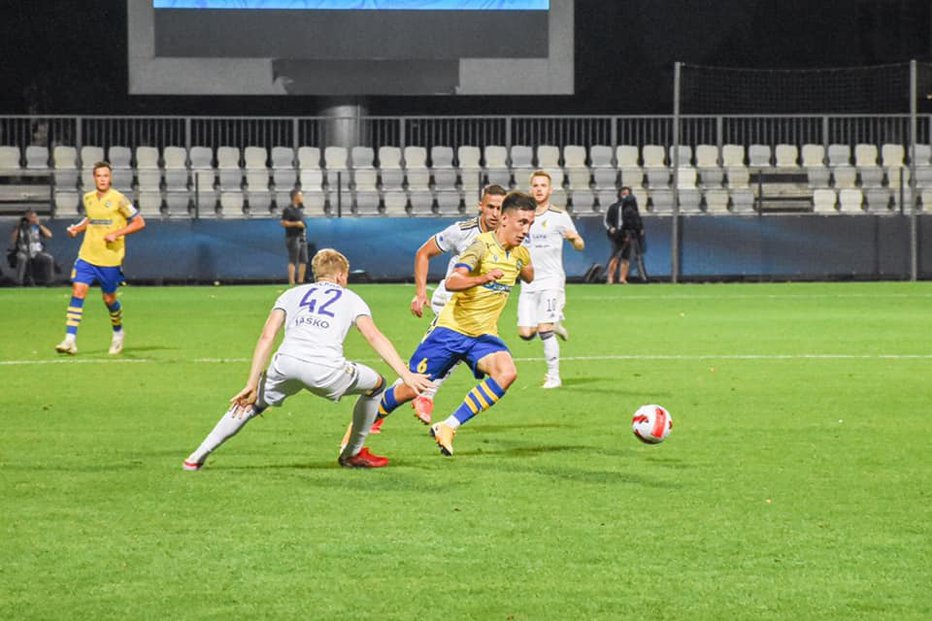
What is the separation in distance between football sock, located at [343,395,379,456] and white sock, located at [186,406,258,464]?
2.31 ft

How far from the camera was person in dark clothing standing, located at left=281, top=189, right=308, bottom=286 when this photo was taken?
113ft

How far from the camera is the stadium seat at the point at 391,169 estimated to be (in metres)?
37.2

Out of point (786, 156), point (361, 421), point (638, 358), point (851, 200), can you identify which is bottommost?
point (638, 358)

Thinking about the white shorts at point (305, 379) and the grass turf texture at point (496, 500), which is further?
the white shorts at point (305, 379)

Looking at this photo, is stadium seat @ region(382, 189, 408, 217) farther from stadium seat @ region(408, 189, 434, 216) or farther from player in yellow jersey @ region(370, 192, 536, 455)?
player in yellow jersey @ region(370, 192, 536, 455)

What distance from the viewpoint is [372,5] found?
3484 centimetres

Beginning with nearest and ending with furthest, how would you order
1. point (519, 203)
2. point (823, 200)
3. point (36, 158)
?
point (519, 203), point (36, 158), point (823, 200)

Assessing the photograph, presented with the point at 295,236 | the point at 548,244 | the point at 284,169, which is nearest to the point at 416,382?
the point at 548,244

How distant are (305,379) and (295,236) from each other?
84.4ft

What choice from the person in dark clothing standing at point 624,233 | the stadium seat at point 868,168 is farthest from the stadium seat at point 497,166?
the stadium seat at point 868,168

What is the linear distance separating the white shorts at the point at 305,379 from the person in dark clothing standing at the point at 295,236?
24.7 m

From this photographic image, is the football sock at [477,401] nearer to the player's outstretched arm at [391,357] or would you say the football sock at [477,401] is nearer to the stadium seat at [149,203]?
the player's outstretched arm at [391,357]

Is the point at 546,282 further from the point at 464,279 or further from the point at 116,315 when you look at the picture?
the point at 116,315

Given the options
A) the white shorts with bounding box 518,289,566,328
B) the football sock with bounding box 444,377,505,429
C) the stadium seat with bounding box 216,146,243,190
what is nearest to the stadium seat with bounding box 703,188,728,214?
the stadium seat with bounding box 216,146,243,190
